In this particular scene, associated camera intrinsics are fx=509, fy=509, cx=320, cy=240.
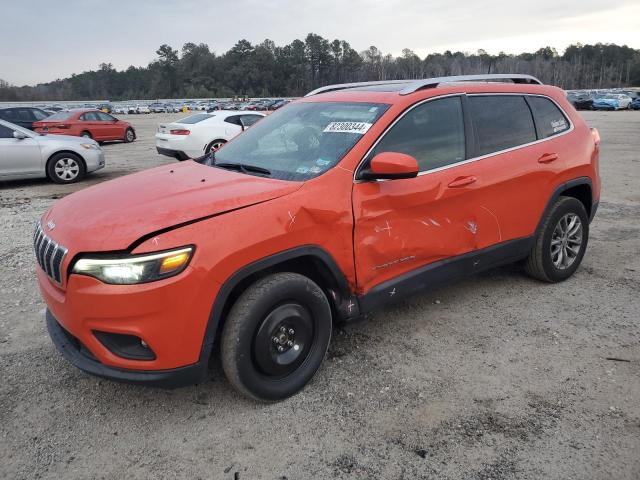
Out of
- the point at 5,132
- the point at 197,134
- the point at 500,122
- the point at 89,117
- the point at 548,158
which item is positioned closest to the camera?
the point at 500,122

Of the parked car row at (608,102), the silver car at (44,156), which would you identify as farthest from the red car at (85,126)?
the parked car row at (608,102)

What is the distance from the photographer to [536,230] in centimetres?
426

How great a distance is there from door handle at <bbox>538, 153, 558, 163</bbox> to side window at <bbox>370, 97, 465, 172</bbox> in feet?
2.93

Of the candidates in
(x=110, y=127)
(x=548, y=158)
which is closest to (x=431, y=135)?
(x=548, y=158)

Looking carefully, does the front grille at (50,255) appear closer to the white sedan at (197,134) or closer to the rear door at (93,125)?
the white sedan at (197,134)

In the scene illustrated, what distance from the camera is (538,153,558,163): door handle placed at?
414cm

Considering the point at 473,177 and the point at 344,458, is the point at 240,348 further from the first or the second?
the point at 473,177

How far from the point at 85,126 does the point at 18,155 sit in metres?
9.75

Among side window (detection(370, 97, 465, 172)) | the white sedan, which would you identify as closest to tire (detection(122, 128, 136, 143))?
the white sedan

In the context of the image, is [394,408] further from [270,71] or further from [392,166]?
[270,71]

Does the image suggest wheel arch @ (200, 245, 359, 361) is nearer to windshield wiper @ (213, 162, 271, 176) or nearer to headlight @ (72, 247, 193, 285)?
headlight @ (72, 247, 193, 285)

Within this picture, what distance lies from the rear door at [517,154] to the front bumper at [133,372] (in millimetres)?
2414

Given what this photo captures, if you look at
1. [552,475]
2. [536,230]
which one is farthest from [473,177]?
[552,475]

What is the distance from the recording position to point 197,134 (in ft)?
39.6
